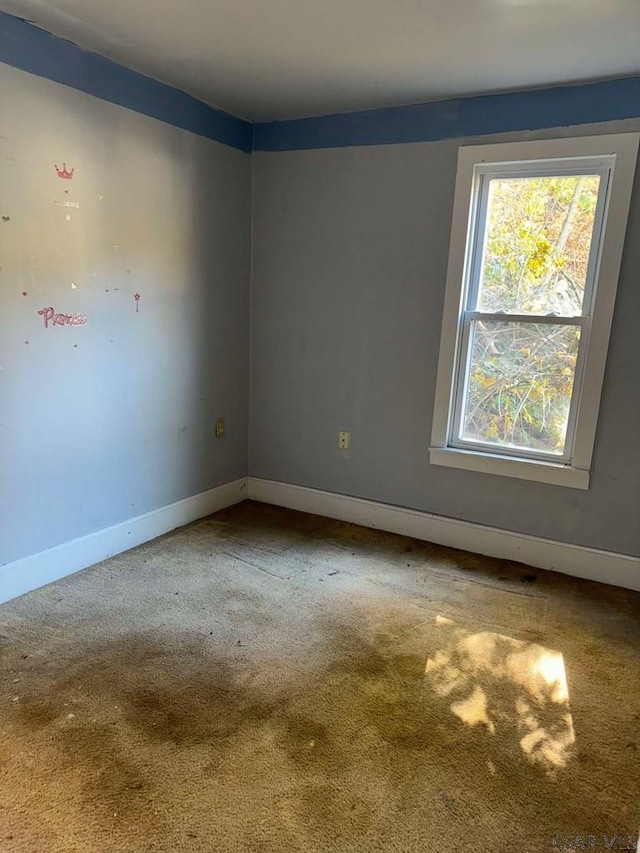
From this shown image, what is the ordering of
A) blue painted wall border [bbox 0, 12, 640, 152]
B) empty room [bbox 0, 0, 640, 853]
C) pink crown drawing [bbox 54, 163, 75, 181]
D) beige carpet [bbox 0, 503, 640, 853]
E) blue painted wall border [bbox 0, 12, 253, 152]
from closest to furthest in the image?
beige carpet [bbox 0, 503, 640, 853] < empty room [bbox 0, 0, 640, 853] < blue painted wall border [bbox 0, 12, 253, 152] < blue painted wall border [bbox 0, 12, 640, 152] < pink crown drawing [bbox 54, 163, 75, 181]

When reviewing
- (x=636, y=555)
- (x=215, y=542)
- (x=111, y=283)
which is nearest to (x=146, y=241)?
(x=111, y=283)

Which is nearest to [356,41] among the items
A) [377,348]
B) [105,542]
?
[377,348]

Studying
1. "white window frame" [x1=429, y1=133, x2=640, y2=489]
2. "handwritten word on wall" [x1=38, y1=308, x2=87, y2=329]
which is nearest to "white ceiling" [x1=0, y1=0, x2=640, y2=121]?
"white window frame" [x1=429, y1=133, x2=640, y2=489]

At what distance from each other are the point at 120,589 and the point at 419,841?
1.67 meters

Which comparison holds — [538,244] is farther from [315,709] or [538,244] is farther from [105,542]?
[105,542]

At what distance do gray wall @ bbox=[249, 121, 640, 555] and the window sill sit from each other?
0.05m

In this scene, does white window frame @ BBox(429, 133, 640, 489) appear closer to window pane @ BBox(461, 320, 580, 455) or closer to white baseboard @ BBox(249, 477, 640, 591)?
window pane @ BBox(461, 320, 580, 455)

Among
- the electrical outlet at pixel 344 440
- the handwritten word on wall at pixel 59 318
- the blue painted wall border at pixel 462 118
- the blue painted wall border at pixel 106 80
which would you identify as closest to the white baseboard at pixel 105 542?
the electrical outlet at pixel 344 440

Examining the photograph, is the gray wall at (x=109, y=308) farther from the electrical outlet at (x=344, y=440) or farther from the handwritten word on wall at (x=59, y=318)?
the electrical outlet at (x=344, y=440)

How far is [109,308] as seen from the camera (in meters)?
2.73

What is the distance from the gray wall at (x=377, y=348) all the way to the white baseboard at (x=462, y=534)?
2.3 inches

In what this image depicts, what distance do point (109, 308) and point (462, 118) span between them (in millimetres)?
1960

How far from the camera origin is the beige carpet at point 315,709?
149 cm

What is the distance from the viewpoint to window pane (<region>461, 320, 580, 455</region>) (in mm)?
2871
